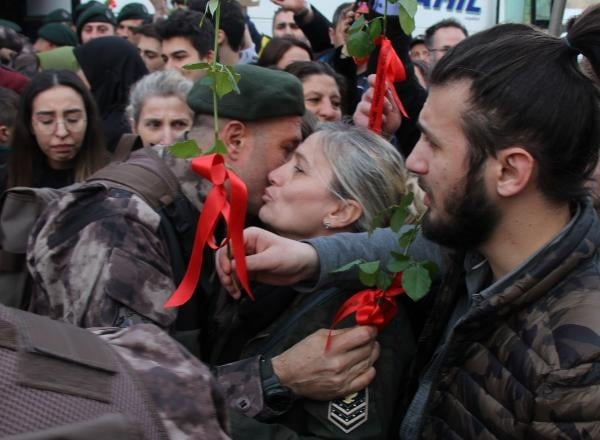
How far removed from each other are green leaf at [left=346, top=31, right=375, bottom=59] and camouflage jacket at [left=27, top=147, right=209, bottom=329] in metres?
0.74

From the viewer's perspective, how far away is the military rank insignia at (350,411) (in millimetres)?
2129

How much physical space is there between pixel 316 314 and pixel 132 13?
685 centimetres

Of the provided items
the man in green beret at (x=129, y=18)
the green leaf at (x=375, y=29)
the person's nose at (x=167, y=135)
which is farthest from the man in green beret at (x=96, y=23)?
the green leaf at (x=375, y=29)

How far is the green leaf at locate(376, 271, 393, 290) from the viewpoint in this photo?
7.01 ft

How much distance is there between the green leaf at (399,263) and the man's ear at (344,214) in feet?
1.06

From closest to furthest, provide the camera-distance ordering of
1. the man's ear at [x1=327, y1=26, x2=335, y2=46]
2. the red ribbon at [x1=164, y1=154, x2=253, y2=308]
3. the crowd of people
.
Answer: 1. the crowd of people
2. the red ribbon at [x1=164, y1=154, x2=253, y2=308]
3. the man's ear at [x1=327, y1=26, x2=335, y2=46]

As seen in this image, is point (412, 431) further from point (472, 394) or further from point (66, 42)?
point (66, 42)

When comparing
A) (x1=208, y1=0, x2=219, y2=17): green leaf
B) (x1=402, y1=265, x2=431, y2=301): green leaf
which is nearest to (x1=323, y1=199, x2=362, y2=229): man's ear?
(x1=402, y1=265, x2=431, y2=301): green leaf

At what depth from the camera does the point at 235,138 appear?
267cm

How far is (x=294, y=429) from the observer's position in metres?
2.21

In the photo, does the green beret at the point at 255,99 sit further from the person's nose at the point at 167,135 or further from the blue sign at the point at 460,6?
the blue sign at the point at 460,6

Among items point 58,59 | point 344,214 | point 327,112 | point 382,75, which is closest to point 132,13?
point 58,59

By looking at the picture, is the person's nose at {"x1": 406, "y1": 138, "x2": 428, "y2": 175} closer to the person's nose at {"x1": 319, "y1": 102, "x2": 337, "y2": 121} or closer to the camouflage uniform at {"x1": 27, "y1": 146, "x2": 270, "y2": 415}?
the camouflage uniform at {"x1": 27, "y1": 146, "x2": 270, "y2": 415}

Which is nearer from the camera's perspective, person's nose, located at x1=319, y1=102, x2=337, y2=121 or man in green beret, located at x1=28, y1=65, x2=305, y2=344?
man in green beret, located at x1=28, y1=65, x2=305, y2=344
